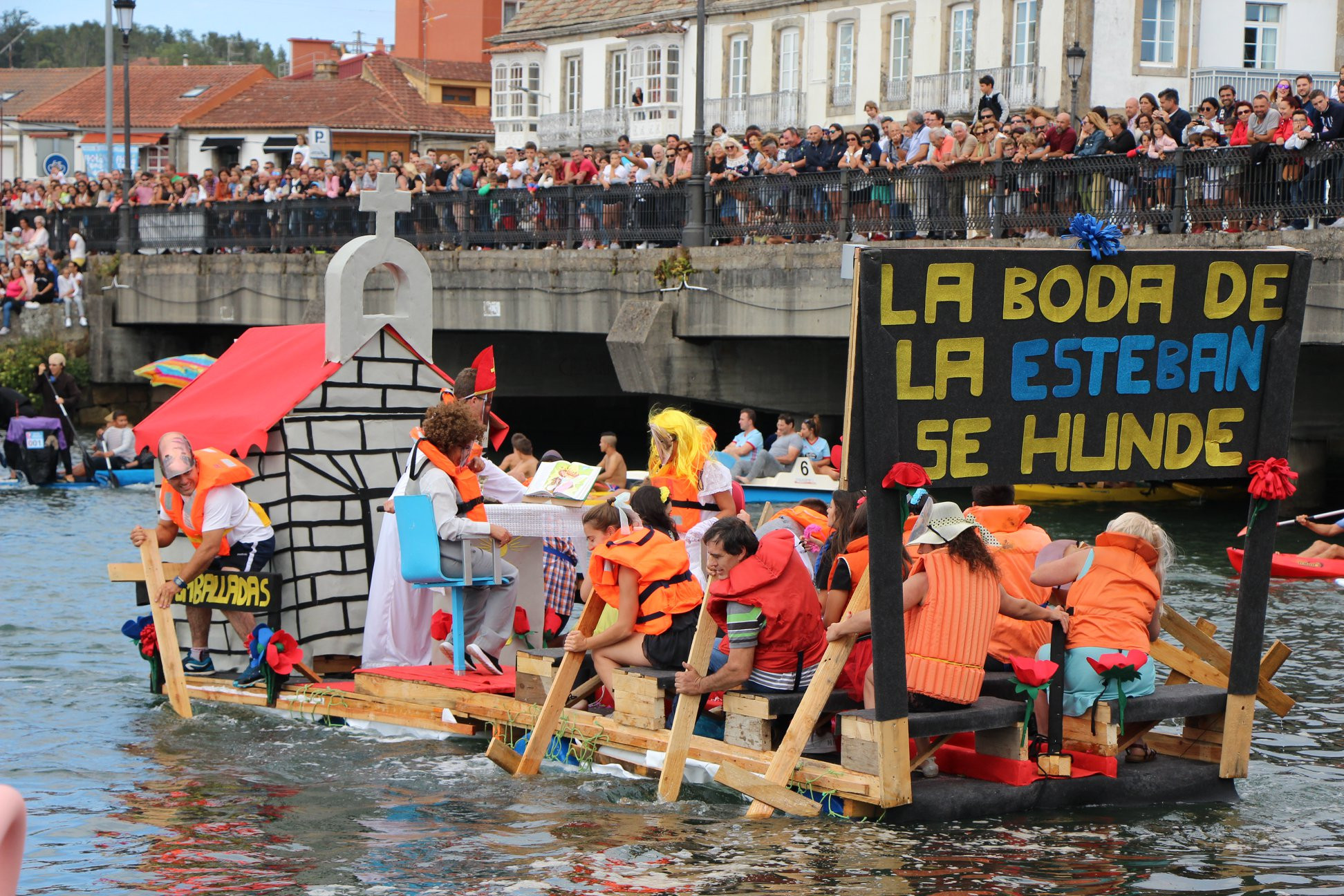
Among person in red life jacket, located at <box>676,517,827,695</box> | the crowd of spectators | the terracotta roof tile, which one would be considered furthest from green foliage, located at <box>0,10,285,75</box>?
person in red life jacket, located at <box>676,517,827,695</box>

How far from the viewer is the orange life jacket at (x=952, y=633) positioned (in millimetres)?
Answer: 8320

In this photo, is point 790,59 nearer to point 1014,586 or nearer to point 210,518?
point 210,518

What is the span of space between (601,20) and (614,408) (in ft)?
68.3

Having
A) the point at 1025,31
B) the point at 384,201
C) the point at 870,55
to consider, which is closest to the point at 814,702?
the point at 384,201

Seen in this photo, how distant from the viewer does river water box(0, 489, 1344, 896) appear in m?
7.81

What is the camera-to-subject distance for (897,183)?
69.7ft

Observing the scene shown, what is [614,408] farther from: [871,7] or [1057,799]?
[1057,799]

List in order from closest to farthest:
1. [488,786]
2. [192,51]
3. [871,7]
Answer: [488,786]
[871,7]
[192,51]

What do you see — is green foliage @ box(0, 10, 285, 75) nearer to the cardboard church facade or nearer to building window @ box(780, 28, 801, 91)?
building window @ box(780, 28, 801, 91)

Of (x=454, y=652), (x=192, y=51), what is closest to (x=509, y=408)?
(x=454, y=652)

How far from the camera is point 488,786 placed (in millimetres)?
9469

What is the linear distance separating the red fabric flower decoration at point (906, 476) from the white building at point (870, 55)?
32.6m

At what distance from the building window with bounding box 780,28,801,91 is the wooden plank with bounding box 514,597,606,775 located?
1511 inches

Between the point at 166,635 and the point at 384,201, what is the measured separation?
3.21 metres
